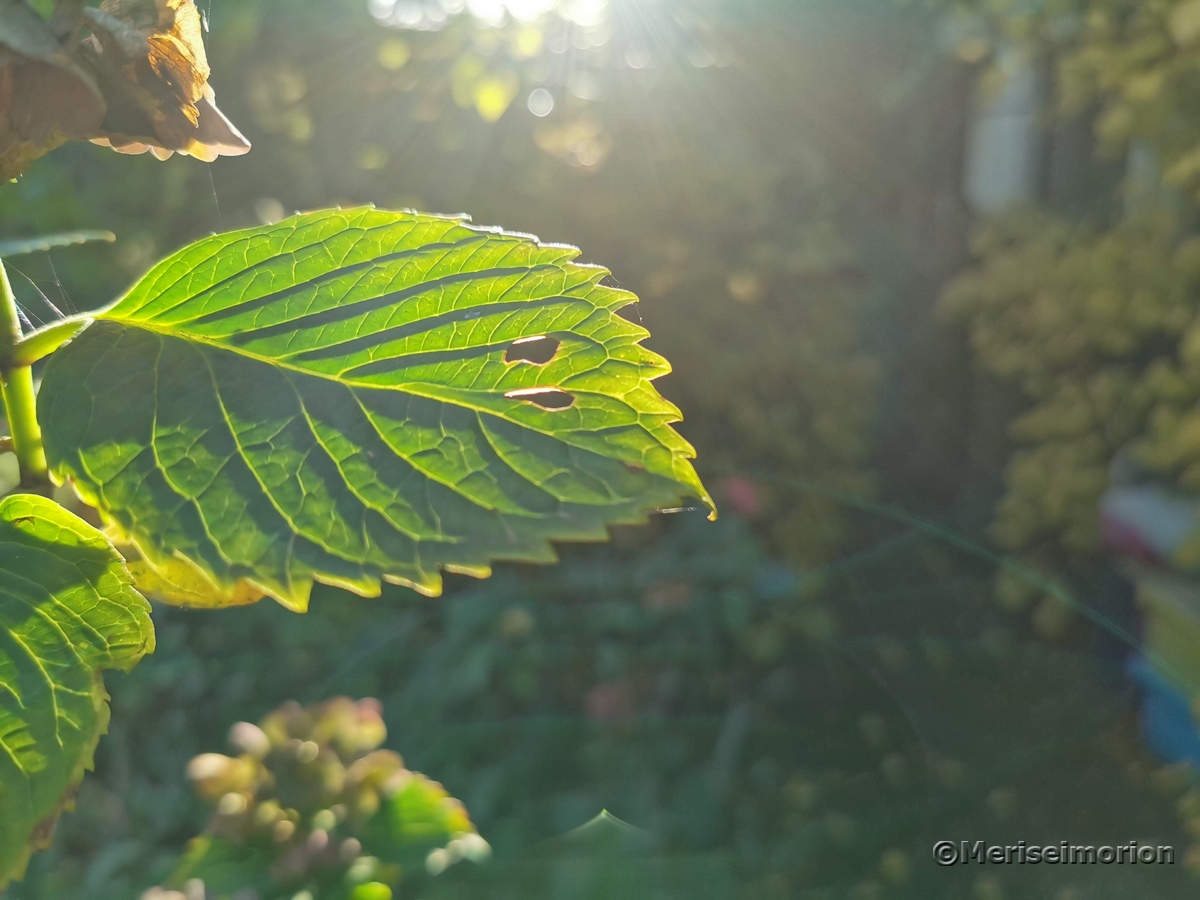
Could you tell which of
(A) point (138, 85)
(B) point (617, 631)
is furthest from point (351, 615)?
(A) point (138, 85)

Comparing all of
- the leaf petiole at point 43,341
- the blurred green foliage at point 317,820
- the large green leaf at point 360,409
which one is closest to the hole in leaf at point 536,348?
the large green leaf at point 360,409

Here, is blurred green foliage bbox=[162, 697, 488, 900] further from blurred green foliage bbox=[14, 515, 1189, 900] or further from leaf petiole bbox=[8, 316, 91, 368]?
leaf petiole bbox=[8, 316, 91, 368]

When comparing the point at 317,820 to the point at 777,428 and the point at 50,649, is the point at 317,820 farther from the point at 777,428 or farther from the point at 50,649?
the point at 777,428

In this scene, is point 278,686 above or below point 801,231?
below

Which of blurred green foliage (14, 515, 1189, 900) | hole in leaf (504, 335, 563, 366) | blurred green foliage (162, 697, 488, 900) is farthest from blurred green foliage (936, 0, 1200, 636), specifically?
hole in leaf (504, 335, 563, 366)

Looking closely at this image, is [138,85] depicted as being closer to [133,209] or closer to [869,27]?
[133,209]
